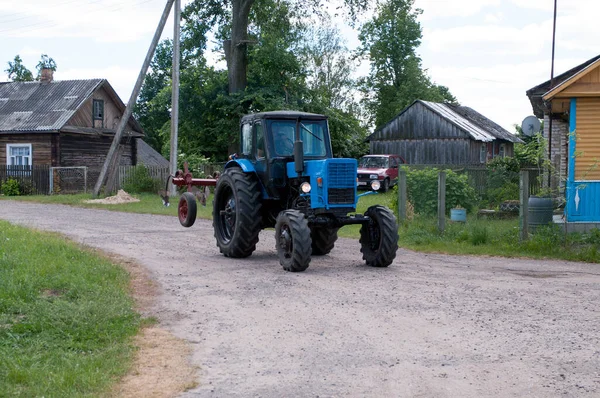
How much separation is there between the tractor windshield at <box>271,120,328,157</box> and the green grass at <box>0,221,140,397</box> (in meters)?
3.51

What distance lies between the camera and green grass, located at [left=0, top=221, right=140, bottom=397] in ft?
20.9

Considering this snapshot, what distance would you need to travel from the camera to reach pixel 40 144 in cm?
3962

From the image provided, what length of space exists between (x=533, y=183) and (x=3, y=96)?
98.5 feet

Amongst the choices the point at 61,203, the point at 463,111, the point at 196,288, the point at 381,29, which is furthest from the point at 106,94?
the point at 196,288

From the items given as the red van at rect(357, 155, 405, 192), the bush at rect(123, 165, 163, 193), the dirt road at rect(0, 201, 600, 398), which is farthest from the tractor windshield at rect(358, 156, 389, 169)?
the dirt road at rect(0, 201, 600, 398)

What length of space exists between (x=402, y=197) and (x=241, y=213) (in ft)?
20.2

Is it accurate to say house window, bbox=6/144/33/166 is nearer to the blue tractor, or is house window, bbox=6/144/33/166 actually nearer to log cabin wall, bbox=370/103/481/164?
log cabin wall, bbox=370/103/481/164

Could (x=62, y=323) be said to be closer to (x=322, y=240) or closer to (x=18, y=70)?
(x=322, y=240)

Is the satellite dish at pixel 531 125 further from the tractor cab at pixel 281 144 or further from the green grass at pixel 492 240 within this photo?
the tractor cab at pixel 281 144

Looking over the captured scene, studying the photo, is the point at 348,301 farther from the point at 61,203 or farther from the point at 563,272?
the point at 61,203

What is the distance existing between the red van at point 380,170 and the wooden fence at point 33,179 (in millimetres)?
14216

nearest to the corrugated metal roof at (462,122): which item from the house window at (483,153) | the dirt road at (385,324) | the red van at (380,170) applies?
the house window at (483,153)

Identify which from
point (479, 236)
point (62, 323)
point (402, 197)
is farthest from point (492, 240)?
point (62, 323)

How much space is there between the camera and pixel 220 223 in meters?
15.1
